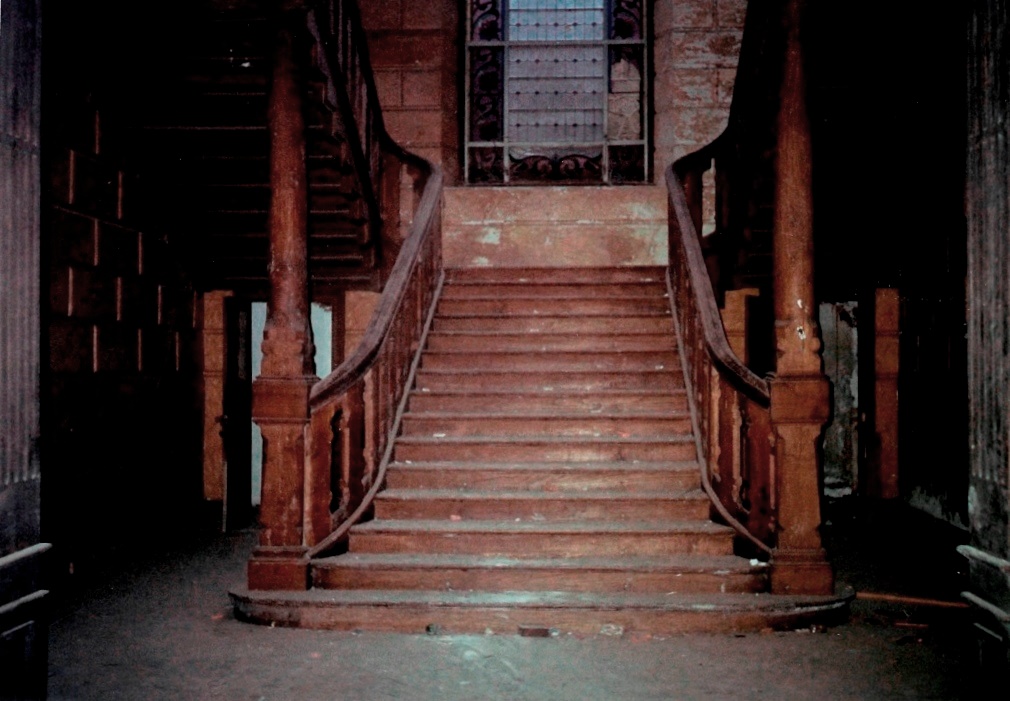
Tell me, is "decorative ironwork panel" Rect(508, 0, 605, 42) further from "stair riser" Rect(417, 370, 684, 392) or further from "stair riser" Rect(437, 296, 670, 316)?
"stair riser" Rect(417, 370, 684, 392)

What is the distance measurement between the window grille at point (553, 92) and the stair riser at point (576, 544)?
20.4ft

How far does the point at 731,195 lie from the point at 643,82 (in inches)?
149

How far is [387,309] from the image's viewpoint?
5.91 meters

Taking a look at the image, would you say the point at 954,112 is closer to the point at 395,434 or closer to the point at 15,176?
the point at 395,434

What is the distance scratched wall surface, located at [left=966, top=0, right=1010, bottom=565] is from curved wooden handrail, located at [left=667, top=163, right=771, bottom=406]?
74.0 inches

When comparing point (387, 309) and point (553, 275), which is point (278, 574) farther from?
point (553, 275)

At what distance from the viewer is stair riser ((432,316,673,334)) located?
7176 millimetres

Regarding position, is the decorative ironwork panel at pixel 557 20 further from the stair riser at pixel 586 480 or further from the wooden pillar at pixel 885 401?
the stair riser at pixel 586 480

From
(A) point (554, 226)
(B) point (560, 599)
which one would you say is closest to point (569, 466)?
(B) point (560, 599)

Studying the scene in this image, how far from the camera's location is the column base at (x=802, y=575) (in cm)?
460

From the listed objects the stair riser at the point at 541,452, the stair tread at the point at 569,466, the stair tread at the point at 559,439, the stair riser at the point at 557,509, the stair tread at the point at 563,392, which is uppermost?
the stair tread at the point at 563,392

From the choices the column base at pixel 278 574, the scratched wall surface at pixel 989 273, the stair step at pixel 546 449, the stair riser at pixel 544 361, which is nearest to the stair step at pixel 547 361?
the stair riser at pixel 544 361

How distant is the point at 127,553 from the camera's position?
6.17 metres

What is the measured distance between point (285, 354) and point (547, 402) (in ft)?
7.42
